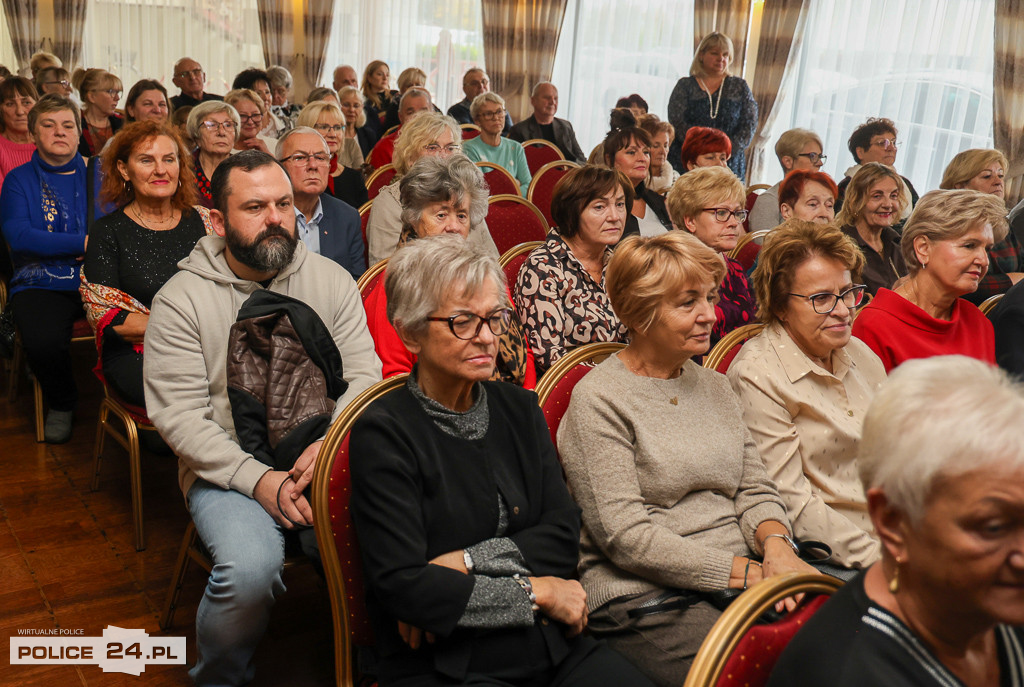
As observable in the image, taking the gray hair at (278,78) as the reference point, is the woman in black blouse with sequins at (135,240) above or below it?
below

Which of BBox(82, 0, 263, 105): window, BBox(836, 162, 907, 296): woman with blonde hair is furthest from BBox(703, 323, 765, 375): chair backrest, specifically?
BBox(82, 0, 263, 105): window

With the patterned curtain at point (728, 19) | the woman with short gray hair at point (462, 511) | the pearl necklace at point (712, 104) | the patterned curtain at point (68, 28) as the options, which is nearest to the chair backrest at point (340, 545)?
the woman with short gray hair at point (462, 511)

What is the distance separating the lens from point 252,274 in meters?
2.24

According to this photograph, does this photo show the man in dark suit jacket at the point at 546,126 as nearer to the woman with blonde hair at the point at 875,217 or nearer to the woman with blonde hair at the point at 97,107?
the woman with blonde hair at the point at 97,107

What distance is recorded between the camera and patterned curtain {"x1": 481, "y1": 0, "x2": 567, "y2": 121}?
33.0 feet

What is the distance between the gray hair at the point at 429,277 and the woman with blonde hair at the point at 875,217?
7.83 feet

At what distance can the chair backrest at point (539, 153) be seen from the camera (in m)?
6.39

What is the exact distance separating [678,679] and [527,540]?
0.39 metres

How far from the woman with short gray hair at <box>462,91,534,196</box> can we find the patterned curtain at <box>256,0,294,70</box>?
5154 mm

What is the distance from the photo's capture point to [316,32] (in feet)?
32.9

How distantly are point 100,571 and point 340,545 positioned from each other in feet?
4.94

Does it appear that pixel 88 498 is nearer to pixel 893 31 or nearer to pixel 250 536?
pixel 250 536

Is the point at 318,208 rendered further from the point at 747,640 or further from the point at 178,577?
the point at 747,640

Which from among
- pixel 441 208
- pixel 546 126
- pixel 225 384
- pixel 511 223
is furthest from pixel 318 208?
pixel 546 126
